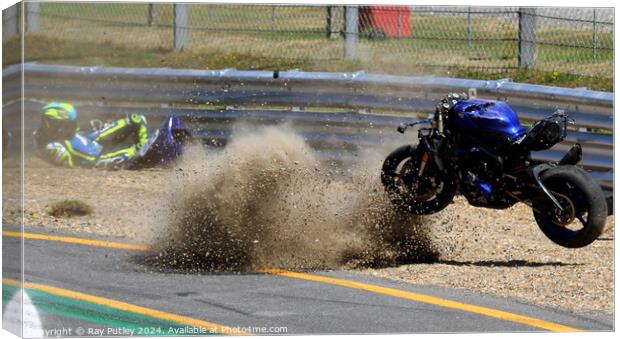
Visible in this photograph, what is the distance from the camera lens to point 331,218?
971 centimetres

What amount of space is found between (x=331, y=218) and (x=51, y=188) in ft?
13.1

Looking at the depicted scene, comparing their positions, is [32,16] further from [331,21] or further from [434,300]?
[434,300]

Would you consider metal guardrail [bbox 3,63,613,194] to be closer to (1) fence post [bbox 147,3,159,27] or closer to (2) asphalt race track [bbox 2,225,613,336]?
(1) fence post [bbox 147,3,159,27]

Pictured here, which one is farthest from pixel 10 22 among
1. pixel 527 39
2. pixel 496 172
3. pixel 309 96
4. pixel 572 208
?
pixel 309 96

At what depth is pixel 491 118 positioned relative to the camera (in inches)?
378

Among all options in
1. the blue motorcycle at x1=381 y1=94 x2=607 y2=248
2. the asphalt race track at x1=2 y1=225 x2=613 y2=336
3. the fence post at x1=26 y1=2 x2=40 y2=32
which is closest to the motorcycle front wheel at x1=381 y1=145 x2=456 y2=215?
the blue motorcycle at x1=381 y1=94 x2=607 y2=248

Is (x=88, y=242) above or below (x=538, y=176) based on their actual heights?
below

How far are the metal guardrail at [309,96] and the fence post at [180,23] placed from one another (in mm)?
1017

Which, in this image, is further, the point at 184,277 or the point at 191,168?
the point at 191,168

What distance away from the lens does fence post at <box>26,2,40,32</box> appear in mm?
8094

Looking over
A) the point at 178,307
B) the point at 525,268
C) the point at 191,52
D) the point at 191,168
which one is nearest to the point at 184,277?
the point at 178,307

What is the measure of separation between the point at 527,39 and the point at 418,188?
79.8 inches

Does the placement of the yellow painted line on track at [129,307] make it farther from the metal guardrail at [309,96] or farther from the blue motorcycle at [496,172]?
the metal guardrail at [309,96]

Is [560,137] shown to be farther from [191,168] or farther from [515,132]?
[191,168]
